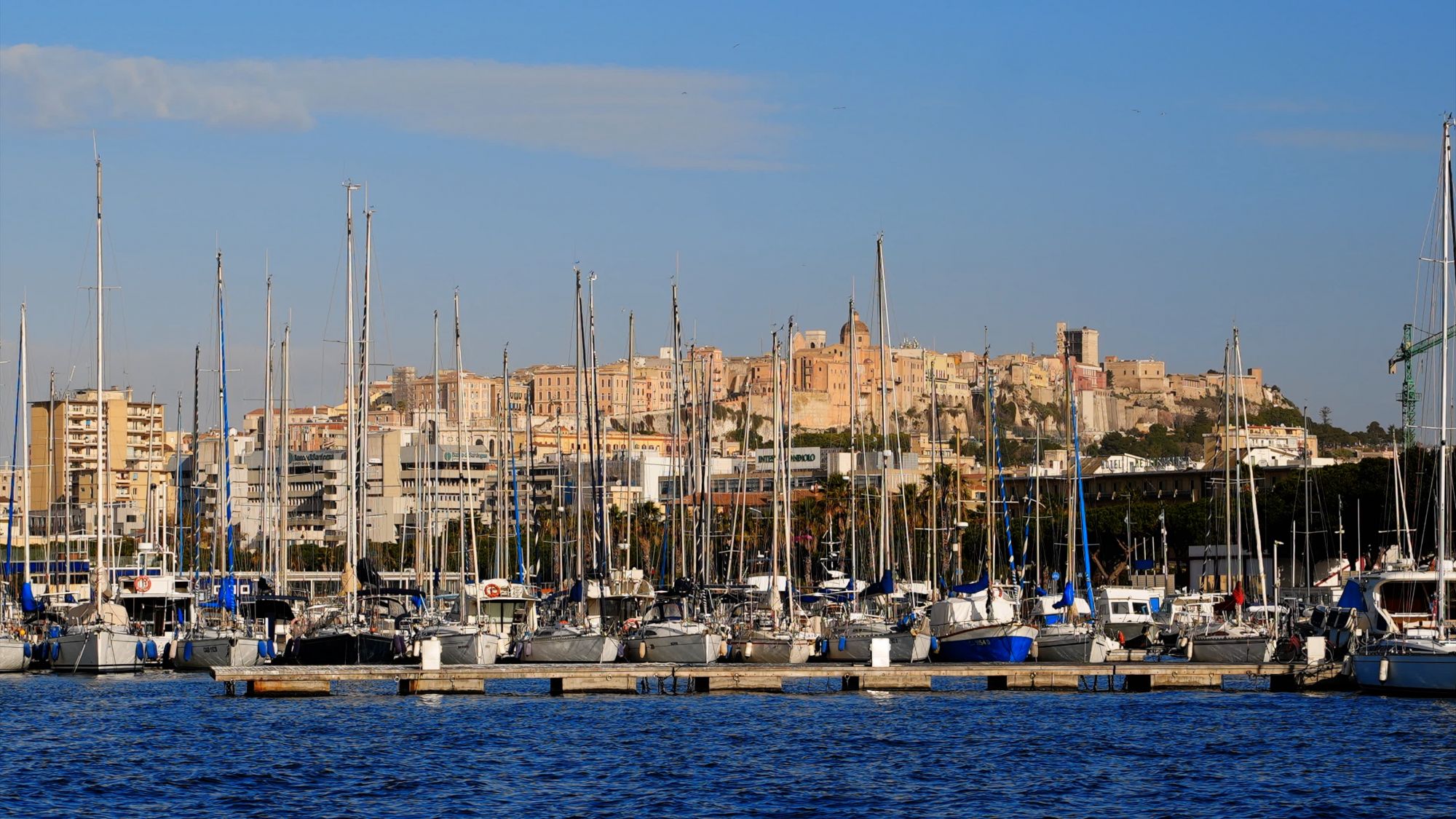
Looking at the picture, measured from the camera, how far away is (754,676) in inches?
1912

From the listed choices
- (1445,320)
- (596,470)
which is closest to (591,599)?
(596,470)

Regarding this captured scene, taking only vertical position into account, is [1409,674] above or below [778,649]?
below

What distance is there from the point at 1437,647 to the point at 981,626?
12571mm

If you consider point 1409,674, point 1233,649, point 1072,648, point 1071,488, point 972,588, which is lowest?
point 1409,674

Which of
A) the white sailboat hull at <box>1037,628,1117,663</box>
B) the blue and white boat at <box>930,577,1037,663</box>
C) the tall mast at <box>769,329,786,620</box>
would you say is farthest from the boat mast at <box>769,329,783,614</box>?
the white sailboat hull at <box>1037,628,1117,663</box>

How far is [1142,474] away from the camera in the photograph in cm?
15038

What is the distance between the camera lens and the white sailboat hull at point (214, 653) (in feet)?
186

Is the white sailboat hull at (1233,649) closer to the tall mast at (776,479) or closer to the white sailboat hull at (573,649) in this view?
the tall mast at (776,479)

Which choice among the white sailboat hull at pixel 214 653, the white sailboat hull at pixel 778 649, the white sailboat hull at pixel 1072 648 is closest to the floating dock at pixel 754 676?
the white sailboat hull at pixel 1072 648

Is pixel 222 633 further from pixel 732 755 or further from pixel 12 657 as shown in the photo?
pixel 732 755

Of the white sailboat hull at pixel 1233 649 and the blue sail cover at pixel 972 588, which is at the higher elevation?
the blue sail cover at pixel 972 588

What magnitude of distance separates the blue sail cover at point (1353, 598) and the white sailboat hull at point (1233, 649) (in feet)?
6.83

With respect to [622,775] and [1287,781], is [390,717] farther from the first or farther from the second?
[1287,781]

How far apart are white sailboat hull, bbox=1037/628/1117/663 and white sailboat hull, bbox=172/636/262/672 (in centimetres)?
2092
